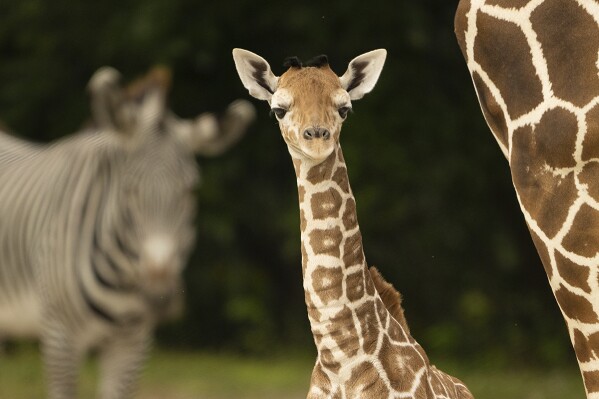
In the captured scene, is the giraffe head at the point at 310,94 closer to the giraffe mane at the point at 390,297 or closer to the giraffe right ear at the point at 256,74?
the giraffe right ear at the point at 256,74

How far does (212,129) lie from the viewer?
9.12 metres

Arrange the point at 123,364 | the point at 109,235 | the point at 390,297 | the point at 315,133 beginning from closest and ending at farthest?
the point at 315,133 < the point at 390,297 < the point at 123,364 < the point at 109,235

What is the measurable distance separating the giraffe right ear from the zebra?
4085mm

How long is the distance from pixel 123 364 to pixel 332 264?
4.76 metres

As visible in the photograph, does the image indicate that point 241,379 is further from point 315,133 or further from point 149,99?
point 315,133

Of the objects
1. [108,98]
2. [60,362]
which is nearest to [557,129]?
[108,98]

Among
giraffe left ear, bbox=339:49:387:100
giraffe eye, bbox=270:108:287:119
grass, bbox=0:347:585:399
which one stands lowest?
grass, bbox=0:347:585:399

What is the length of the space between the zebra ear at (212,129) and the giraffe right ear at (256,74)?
4794mm

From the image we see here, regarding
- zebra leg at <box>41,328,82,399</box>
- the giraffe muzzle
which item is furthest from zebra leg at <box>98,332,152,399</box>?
the giraffe muzzle

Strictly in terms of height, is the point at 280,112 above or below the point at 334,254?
above

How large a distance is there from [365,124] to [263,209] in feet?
6.18

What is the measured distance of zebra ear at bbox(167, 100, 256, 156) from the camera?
357 inches

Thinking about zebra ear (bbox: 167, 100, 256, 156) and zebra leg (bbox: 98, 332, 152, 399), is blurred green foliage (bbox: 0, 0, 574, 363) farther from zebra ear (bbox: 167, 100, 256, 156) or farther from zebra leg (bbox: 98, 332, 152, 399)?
zebra leg (bbox: 98, 332, 152, 399)

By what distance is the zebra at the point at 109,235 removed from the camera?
850cm
